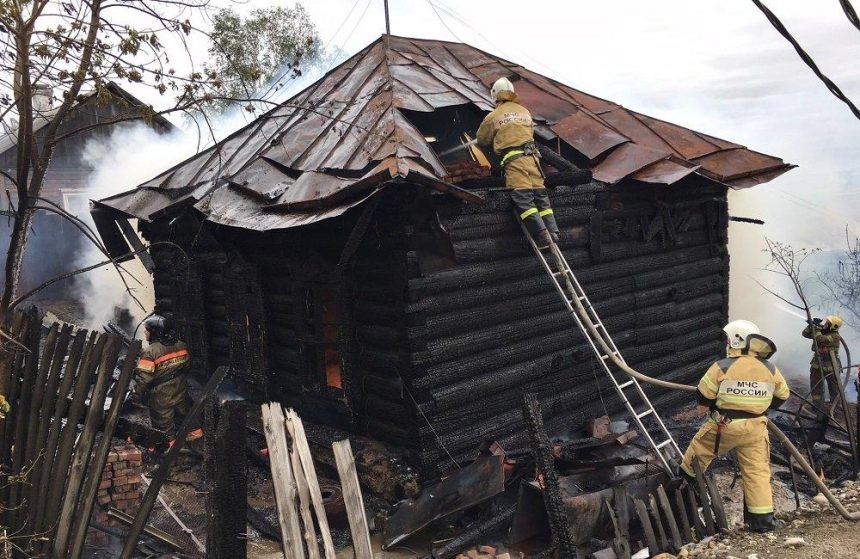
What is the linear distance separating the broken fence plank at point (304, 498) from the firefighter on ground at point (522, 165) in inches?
173

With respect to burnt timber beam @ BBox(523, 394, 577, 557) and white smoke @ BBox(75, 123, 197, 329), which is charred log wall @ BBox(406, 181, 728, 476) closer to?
burnt timber beam @ BBox(523, 394, 577, 557)

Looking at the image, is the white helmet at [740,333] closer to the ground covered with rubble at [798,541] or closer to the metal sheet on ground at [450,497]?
the ground covered with rubble at [798,541]

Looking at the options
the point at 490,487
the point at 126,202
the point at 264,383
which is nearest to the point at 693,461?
the point at 490,487

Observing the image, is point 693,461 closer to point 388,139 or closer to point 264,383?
point 388,139

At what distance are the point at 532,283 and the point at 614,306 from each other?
1.79 metres

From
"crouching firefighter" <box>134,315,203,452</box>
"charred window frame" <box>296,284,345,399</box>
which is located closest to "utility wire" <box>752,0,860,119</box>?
"charred window frame" <box>296,284,345,399</box>

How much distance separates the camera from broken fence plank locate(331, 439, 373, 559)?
168 inches

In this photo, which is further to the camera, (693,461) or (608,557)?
(693,461)

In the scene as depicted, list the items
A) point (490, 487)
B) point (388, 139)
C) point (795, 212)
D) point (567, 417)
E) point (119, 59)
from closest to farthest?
Result: point (119, 59) → point (490, 487) → point (388, 139) → point (567, 417) → point (795, 212)

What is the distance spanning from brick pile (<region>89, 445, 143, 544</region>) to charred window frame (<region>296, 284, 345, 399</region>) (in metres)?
2.37

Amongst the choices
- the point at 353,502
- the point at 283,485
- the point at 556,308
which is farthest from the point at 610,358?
the point at 283,485

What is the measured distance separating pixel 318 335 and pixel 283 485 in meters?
4.15

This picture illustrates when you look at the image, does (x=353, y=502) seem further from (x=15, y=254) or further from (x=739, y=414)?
(x=739, y=414)

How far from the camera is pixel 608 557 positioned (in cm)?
559
